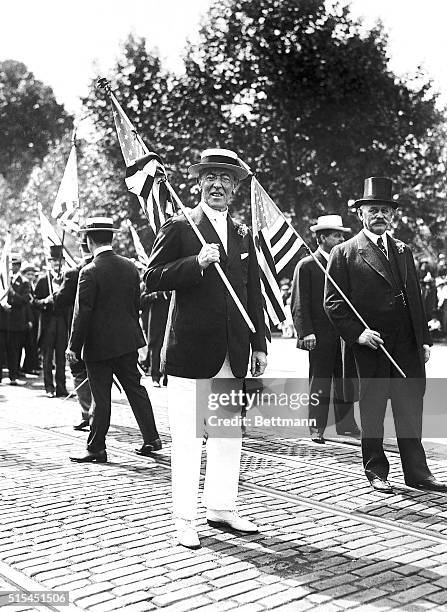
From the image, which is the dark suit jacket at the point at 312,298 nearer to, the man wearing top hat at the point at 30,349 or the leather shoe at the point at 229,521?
the leather shoe at the point at 229,521

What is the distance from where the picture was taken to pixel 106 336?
740cm

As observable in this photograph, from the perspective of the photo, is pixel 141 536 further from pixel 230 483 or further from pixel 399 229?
pixel 399 229

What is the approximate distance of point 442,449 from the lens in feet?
25.0

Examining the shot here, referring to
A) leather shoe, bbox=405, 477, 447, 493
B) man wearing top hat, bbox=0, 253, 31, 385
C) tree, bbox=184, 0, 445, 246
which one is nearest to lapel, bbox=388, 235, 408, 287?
leather shoe, bbox=405, 477, 447, 493

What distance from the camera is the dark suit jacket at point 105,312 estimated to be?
7406 millimetres

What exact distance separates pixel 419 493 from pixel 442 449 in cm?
179

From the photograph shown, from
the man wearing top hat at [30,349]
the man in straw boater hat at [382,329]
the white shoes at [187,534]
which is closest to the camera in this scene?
the white shoes at [187,534]

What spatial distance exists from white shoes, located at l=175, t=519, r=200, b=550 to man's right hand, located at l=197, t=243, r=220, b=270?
152cm

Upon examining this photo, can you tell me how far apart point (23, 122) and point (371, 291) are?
5163 centimetres

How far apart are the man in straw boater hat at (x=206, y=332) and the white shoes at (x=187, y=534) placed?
0.01 metres

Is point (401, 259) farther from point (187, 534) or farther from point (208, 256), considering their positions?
point (187, 534)

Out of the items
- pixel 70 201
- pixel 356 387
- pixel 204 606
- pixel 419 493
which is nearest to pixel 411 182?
pixel 70 201

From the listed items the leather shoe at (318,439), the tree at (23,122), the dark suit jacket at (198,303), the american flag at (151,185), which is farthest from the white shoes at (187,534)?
the tree at (23,122)

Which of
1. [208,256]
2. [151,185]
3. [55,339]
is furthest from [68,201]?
[208,256]
